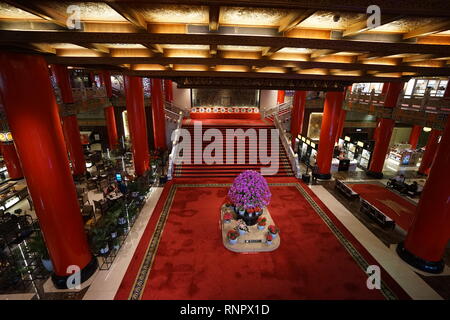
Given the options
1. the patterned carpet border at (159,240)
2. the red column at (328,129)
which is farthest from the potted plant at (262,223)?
the red column at (328,129)

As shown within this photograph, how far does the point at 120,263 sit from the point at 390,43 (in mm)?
7552

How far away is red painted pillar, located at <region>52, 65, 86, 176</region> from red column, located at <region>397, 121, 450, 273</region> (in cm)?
1418

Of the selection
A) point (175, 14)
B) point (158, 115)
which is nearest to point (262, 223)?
point (175, 14)

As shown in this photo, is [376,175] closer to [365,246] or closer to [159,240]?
[365,246]

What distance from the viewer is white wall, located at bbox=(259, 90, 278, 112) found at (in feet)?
65.1

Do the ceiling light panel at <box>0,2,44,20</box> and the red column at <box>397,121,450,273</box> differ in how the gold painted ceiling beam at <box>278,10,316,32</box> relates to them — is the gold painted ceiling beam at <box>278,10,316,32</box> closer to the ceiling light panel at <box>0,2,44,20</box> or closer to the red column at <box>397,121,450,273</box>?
the ceiling light panel at <box>0,2,44,20</box>

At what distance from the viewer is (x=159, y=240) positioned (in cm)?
712

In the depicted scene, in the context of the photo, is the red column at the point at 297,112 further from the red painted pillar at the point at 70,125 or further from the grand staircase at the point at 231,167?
the red painted pillar at the point at 70,125

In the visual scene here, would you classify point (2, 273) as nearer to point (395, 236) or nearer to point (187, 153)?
point (187, 153)

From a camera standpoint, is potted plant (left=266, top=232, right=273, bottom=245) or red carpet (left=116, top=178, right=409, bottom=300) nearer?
red carpet (left=116, top=178, right=409, bottom=300)

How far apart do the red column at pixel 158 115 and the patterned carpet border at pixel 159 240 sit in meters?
5.82

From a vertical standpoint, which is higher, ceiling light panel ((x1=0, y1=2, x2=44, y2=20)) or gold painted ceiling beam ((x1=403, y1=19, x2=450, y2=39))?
ceiling light panel ((x1=0, y1=2, x2=44, y2=20))

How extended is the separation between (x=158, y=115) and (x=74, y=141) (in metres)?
5.27

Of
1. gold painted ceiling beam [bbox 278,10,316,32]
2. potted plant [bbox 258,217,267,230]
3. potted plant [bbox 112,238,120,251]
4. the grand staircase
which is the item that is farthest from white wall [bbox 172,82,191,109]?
gold painted ceiling beam [bbox 278,10,316,32]
